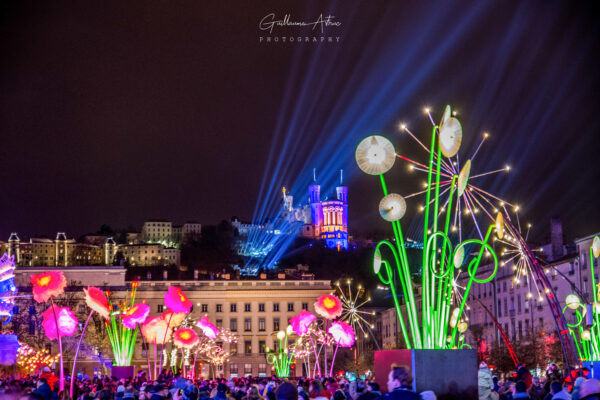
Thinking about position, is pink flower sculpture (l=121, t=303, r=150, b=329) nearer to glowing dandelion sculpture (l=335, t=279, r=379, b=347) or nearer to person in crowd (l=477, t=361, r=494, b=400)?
glowing dandelion sculpture (l=335, t=279, r=379, b=347)

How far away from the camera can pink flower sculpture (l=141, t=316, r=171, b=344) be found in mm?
42781

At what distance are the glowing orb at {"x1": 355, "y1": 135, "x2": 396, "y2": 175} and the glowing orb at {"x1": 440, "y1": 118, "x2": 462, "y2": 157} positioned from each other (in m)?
→ 1.28

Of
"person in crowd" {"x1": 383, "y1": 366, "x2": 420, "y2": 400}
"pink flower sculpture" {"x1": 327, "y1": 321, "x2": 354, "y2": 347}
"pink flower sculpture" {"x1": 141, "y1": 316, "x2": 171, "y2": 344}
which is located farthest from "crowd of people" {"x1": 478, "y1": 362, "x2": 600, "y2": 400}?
"pink flower sculpture" {"x1": 141, "y1": 316, "x2": 171, "y2": 344}

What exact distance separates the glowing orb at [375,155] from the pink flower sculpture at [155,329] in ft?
90.1

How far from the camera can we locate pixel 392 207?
18.2m

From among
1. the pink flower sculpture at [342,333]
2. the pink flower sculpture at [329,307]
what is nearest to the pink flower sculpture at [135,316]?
the pink flower sculpture at [342,333]

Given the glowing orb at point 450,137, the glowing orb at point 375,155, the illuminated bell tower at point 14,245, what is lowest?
the glowing orb at point 375,155

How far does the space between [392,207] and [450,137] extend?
1969 mm

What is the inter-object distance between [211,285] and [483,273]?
1773 inches

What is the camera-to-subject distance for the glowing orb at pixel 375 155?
57.1ft

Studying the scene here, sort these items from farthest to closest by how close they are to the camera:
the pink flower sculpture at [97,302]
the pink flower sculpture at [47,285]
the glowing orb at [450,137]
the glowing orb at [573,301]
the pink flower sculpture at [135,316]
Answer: the pink flower sculpture at [135,316]
the pink flower sculpture at [97,302]
the glowing orb at [573,301]
the pink flower sculpture at [47,285]
the glowing orb at [450,137]

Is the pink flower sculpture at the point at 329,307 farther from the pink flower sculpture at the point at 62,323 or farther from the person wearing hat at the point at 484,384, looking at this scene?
the person wearing hat at the point at 484,384

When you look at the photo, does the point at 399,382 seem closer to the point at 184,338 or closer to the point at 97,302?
the point at 97,302

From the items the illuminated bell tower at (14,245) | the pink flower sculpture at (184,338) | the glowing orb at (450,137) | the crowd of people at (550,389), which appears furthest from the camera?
the illuminated bell tower at (14,245)
